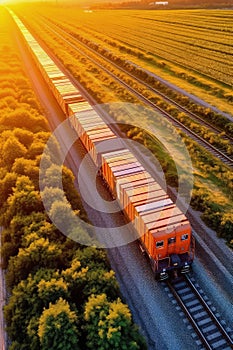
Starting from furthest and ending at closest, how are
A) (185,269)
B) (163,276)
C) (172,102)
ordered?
(172,102)
(185,269)
(163,276)

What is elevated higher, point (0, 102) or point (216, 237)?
point (0, 102)

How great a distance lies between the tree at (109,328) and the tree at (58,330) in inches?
30.6

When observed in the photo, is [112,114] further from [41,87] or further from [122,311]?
[122,311]

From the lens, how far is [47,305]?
17.7 m

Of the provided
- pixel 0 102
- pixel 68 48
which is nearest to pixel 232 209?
pixel 0 102

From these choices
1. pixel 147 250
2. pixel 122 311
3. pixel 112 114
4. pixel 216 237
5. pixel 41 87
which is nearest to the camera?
pixel 122 311

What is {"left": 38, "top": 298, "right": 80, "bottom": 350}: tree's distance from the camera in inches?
616

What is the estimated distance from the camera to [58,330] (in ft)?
51.9

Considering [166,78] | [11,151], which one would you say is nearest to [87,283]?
[11,151]

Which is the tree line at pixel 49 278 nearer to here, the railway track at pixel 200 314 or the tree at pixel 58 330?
the tree at pixel 58 330

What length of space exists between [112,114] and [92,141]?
16.0 m

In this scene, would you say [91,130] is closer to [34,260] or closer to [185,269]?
[34,260]

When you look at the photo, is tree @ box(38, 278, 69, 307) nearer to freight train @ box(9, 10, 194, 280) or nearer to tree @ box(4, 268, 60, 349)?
tree @ box(4, 268, 60, 349)

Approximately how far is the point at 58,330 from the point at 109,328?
2413 millimetres
